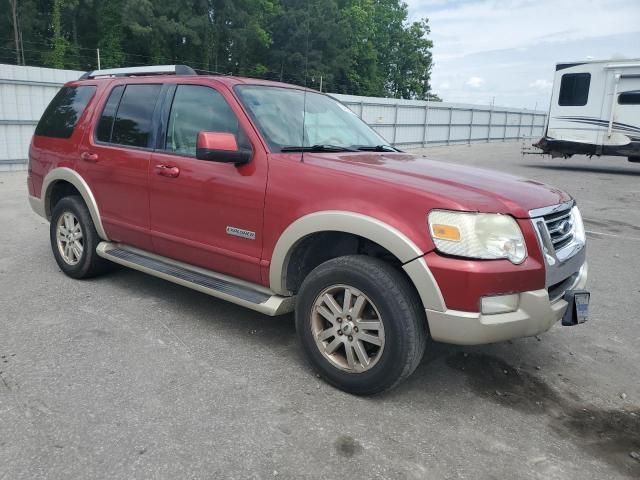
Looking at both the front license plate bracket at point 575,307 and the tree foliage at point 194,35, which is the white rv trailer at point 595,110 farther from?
the tree foliage at point 194,35

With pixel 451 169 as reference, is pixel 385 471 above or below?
below

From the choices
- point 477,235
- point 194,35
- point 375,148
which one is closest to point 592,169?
point 375,148

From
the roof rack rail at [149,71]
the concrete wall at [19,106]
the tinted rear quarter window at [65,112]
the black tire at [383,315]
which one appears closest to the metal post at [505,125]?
the concrete wall at [19,106]

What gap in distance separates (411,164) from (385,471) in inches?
77.0

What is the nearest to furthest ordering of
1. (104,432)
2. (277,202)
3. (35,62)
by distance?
(104,432) → (277,202) → (35,62)

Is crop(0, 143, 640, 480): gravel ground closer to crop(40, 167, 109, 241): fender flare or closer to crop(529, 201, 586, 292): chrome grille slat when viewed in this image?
crop(40, 167, 109, 241): fender flare

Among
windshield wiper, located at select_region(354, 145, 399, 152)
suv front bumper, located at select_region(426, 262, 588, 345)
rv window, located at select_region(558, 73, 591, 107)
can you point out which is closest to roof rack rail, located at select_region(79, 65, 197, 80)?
windshield wiper, located at select_region(354, 145, 399, 152)

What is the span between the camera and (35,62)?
33219mm

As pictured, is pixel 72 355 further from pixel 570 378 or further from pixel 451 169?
pixel 570 378

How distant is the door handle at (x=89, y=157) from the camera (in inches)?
181

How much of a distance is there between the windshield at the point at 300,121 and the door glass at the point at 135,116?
2.94ft

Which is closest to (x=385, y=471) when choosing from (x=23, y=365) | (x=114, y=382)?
(x=114, y=382)

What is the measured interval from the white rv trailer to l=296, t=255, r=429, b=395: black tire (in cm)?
1556

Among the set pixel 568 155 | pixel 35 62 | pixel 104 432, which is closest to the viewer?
pixel 104 432
